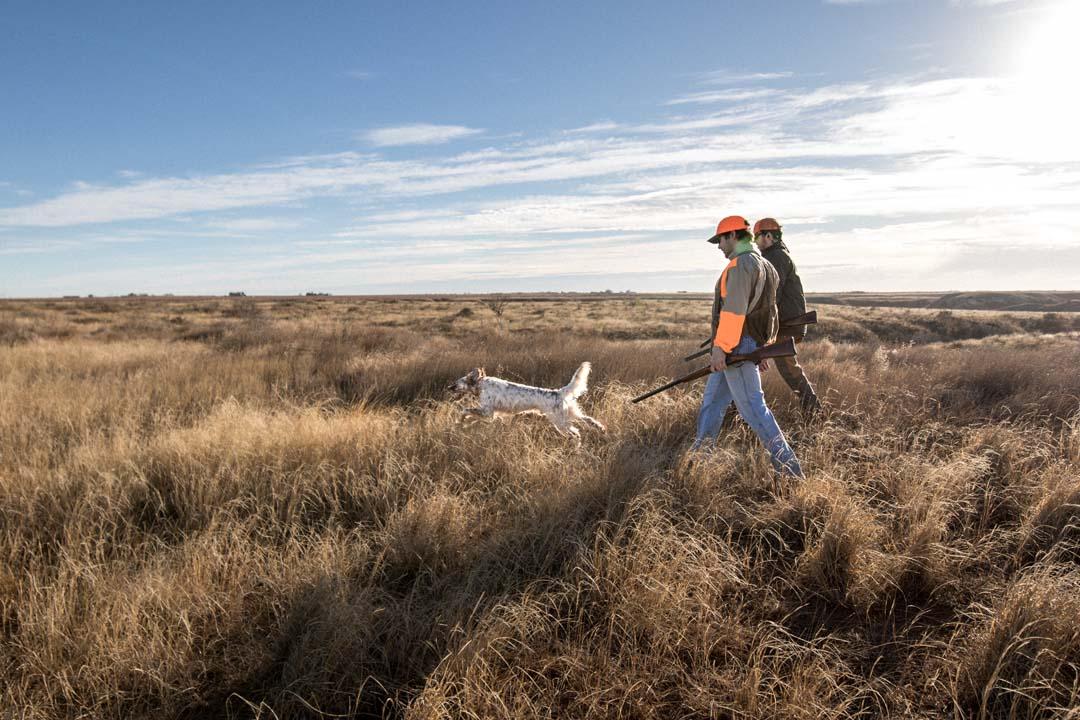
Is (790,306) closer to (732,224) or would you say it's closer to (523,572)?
(732,224)

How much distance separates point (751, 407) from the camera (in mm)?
4605

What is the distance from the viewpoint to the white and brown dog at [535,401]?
19.2ft

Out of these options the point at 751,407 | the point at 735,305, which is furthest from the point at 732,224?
the point at 751,407

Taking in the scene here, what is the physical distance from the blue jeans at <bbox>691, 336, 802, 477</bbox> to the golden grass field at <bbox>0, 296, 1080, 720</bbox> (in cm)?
19

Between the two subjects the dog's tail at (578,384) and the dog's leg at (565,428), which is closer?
the dog's leg at (565,428)

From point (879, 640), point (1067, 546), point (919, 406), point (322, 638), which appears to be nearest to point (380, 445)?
point (322, 638)

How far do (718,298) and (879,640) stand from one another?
2.90m

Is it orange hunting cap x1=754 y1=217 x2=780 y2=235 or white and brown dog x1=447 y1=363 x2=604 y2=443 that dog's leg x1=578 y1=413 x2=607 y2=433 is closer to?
white and brown dog x1=447 y1=363 x2=604 y2=443

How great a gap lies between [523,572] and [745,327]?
2.80m

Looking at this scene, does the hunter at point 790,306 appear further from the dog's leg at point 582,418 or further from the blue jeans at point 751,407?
Answer: the dog's leg at point 582,418

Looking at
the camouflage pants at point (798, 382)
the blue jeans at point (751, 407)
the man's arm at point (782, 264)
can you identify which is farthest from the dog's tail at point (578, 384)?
the man's arm at point (782, 264)

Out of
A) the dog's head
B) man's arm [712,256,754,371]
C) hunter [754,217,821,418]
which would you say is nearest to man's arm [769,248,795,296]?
hunter [754,217,821,418]

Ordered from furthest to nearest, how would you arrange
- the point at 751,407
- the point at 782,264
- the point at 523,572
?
the point at 782,264 → the point at 751,407 → the point at 523,572

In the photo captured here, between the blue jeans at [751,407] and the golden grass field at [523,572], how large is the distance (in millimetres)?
186
